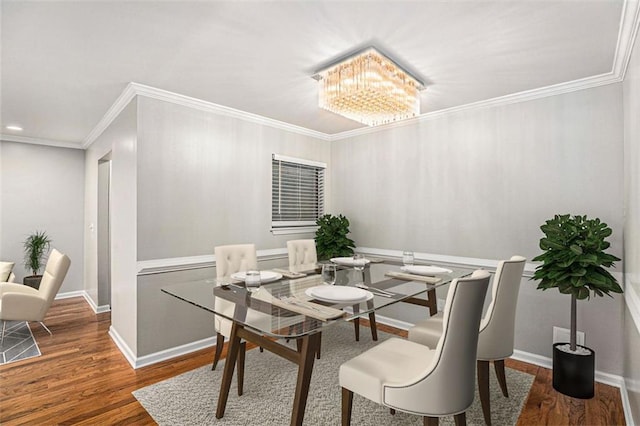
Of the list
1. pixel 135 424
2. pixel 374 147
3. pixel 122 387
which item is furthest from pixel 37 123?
pixel 374 147

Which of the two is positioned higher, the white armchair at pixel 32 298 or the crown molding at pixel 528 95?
the crown molding at pixel 528 95

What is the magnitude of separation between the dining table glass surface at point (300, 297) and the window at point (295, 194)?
4.96 feet

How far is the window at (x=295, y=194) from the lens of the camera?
13.6 feet

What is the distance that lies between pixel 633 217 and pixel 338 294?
1.90m

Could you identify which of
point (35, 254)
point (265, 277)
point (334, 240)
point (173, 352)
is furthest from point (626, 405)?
point (35, 254)

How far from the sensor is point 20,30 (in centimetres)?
201

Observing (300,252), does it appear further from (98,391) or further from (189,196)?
(98,391)

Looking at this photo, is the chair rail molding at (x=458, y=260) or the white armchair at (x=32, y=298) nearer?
the chair rail molding at (x=458, y=260)

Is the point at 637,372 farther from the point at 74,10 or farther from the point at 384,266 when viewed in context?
the point at 74,10

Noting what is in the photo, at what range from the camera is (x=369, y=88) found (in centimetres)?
239

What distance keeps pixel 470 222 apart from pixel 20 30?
3.88 meters

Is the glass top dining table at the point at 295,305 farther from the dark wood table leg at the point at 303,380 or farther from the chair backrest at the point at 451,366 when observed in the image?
the chair backrest at the point at 451,366

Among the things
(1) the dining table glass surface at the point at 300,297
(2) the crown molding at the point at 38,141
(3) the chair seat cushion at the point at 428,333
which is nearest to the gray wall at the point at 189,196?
(1) the dining table glass surface at the point at 300,297

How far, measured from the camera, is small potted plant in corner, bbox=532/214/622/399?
91.7 inches
